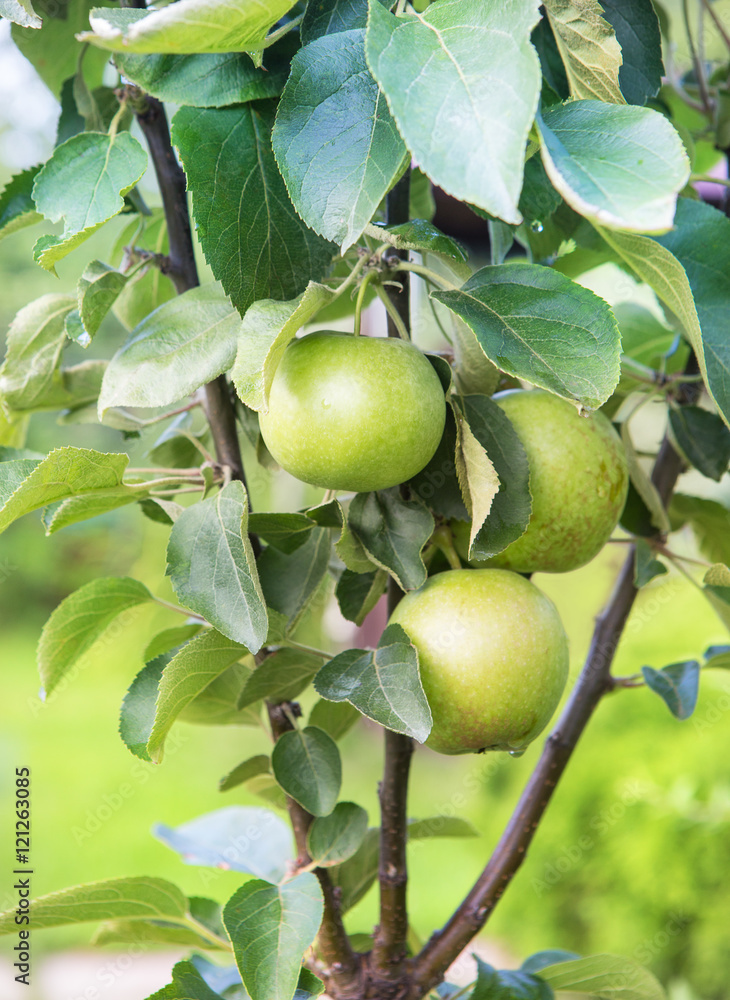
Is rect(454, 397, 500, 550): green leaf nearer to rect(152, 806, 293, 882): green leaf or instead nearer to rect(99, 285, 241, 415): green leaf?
rect(99, 285, 241, 415): green leaf

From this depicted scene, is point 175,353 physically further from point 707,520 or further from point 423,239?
point 707,520

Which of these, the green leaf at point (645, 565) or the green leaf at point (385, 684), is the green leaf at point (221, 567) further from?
the green leaf at point (645, 565)

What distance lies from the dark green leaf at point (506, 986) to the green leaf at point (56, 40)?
1.87 ft

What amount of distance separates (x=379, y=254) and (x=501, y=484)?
11 cm

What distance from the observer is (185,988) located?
372 mm

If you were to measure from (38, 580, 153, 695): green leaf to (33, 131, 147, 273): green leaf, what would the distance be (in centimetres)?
18

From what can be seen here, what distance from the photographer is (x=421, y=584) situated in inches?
14.3

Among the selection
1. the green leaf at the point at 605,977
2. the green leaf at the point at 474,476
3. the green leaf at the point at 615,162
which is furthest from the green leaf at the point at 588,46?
the green leaf at the point at 605,977

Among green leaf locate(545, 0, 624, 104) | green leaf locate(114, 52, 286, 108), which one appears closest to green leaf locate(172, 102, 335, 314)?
green leaf locate(114, 52, 286, 108)

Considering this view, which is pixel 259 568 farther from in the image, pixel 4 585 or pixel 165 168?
pixel 4 585

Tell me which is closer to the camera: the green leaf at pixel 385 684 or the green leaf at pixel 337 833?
the green leaf at pixel 385 684

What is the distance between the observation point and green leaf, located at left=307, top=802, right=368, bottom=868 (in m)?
0.43

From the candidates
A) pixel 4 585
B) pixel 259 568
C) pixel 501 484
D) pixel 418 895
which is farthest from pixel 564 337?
pixel 4 585

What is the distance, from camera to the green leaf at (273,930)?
0.34 meters
